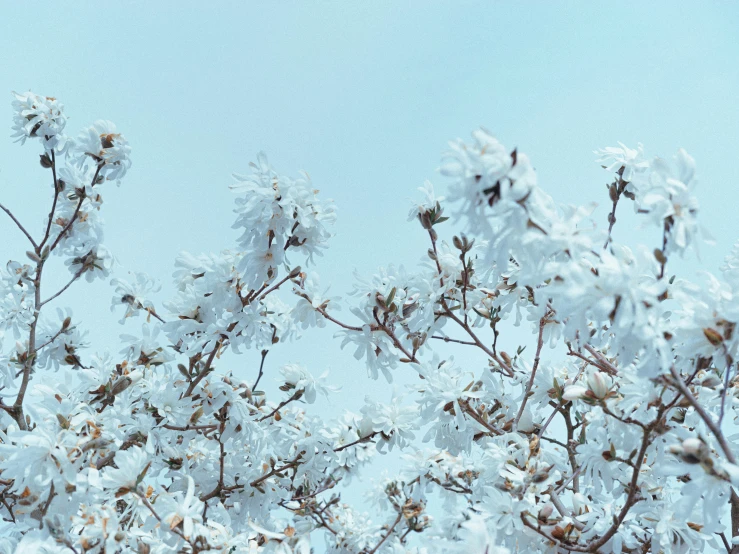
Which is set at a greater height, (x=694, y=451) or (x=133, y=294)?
(x=133, y=294)

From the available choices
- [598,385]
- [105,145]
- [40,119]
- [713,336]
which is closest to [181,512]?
[598,385]

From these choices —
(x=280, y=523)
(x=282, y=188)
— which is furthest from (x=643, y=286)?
(x=280, y=523)

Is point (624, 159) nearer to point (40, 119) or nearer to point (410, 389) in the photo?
point (410, 389)

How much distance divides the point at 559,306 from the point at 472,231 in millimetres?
206

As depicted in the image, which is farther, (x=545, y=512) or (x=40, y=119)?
(x=40, y=119)

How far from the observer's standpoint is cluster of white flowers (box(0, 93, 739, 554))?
100cm

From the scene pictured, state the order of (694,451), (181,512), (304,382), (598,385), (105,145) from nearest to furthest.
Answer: (694,451) < (598,385) < (181,512) < (304,382) < (105,145)

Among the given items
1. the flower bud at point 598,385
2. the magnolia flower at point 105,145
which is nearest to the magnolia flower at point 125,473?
the flower bud at point 598,385

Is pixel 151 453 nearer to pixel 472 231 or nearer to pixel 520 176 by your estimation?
pixel 472 231

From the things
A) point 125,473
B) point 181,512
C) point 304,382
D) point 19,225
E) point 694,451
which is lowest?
point 694,451

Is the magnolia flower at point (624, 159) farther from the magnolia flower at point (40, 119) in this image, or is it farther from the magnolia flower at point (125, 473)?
the magnolia flower at point (40, 119)

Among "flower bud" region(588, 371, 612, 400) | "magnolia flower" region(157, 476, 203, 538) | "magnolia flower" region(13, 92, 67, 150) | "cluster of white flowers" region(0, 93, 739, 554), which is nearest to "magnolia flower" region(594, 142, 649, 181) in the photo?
"cluster of white flowers" region(0, 93, 739, 554)

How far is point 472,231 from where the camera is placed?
100cm

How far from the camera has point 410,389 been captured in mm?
2113
